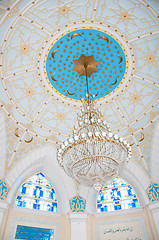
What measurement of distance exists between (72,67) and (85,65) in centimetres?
48

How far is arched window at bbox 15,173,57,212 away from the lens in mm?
7453

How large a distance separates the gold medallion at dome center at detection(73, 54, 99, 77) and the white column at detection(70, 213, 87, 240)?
209 inches

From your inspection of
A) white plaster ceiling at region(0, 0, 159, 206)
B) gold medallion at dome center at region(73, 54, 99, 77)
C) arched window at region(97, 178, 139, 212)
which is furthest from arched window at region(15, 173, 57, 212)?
gold medallion at dome center at region(73, 54, 99, 77)

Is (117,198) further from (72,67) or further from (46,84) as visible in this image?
(72,67)

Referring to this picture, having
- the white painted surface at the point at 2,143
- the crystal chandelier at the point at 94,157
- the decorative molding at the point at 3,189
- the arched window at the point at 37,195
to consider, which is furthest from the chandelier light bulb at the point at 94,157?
the arched window at the point at 37,195

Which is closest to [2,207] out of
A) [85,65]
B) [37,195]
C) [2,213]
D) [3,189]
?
[2,213]

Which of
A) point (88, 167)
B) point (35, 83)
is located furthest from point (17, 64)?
point (88, 167)

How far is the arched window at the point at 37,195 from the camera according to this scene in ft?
24.5

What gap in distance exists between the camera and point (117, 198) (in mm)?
7984

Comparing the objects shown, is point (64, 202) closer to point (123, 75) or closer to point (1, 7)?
point (123, 75)

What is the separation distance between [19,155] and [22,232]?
2691 millimetres

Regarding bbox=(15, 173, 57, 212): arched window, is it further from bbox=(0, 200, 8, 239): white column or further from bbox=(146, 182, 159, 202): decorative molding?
bbox=(146, 182, 159, 202): decorative molding

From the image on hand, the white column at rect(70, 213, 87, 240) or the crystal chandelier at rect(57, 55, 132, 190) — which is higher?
the crystal chandelier at rect(57, 55, 132, 190)

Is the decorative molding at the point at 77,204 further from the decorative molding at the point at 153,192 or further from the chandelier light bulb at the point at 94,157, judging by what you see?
the chandelier light bulb at the point at 94,157
